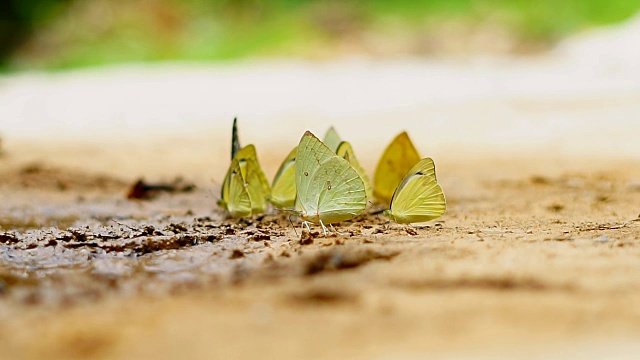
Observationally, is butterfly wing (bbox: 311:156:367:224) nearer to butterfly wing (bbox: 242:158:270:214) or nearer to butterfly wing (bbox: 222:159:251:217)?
butterfly wing (bbox: 222:159:251:217)

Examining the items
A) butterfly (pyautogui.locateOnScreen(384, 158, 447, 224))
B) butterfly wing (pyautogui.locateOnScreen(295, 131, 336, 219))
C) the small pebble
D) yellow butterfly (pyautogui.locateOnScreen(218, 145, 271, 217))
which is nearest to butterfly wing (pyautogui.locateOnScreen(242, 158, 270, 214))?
yellow butterfly (pyautogui.locateOnScreen(218, 145, 271, 217))

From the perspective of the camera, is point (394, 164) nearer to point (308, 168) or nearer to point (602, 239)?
point (308, 168)

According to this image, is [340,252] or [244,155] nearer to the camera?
[340,252]

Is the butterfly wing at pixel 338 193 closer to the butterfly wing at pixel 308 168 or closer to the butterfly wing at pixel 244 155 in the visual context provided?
the butterfly wing at pixel 308 168

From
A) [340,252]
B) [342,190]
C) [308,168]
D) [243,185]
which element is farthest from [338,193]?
[340,252]

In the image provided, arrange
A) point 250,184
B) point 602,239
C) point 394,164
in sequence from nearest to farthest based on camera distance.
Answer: point 602,239 → point 250,184 → point 394,164
